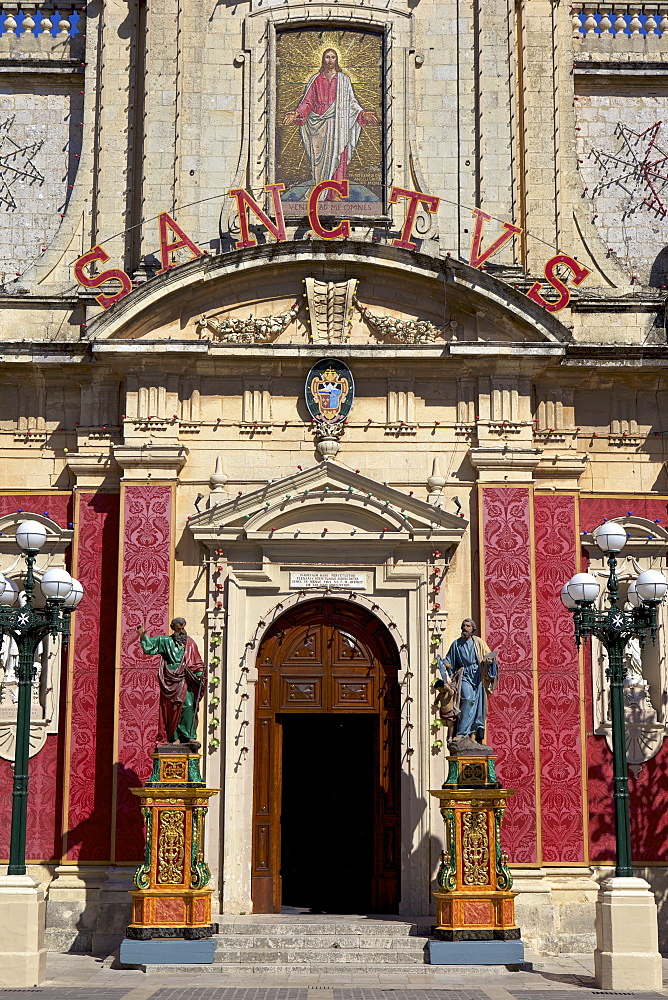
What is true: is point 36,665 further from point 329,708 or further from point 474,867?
point 474,867

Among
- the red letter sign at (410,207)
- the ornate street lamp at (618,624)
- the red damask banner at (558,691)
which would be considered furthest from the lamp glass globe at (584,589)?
the red letter sign at (410,207)

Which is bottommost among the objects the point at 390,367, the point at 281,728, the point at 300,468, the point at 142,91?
the point at 281,728

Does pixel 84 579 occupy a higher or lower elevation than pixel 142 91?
lower

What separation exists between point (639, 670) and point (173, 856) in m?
6.91

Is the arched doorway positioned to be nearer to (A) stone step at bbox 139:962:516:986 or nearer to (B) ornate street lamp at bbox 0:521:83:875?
(A) stone step at bbox 139:962:516:986

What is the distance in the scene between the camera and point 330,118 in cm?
1959

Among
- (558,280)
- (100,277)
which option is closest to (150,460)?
(100,277)

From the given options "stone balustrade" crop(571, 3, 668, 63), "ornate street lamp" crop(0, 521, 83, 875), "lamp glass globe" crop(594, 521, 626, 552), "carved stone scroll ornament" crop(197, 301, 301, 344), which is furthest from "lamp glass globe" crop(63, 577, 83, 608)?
"stone balustrade" crop(571, 3, 668, 63)

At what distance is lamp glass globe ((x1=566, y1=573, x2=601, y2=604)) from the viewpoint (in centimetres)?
1486

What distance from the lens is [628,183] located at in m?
20.4

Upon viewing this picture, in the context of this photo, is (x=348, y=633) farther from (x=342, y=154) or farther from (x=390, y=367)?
(x=342, y=154)

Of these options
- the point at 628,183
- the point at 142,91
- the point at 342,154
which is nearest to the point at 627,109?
the point at 628,183

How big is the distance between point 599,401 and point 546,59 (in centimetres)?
524

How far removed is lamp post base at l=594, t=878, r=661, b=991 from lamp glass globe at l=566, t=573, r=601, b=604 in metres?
3.16
